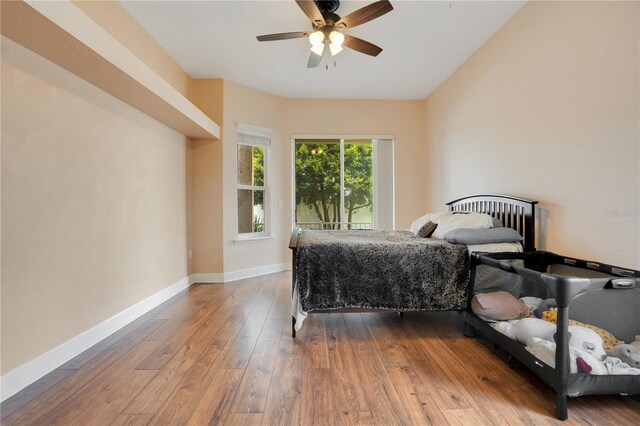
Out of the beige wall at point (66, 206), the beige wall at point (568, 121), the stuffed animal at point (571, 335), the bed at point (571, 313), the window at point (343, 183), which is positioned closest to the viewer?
the bed at point (571, 313)

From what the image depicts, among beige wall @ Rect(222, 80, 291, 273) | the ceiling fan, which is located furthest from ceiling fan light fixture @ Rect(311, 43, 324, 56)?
beige wall @ Rect(222, 80, 291, 273)

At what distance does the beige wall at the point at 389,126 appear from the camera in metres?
4.89

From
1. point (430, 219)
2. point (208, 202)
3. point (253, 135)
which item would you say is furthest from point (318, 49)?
point (208, 202)

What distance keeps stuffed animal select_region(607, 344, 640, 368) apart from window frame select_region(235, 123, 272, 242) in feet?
12.4

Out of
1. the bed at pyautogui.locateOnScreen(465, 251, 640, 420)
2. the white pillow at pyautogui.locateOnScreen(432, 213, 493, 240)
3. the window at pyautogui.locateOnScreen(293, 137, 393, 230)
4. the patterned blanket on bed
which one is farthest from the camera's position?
the window at pyautogui.locateOnScreen(293, 137, 393, 230)

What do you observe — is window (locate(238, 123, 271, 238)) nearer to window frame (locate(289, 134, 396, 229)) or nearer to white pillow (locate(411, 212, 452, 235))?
window frame (locate(289, 134, 396, 229))

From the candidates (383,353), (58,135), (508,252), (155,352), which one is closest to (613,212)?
(508,252)

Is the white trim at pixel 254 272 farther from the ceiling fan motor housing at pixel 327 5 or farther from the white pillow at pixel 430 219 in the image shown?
the ceiling fan motor housing at pixel 327 5

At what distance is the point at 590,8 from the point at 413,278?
2.13m

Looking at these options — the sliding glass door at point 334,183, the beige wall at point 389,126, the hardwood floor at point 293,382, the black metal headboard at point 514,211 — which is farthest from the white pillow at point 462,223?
the sliding glass door at point 334,183

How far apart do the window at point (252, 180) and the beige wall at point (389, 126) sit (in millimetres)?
412

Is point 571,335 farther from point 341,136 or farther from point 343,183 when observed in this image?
point 341,136

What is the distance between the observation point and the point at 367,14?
90.9 inches

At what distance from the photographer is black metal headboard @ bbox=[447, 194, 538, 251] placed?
2.46 metres
